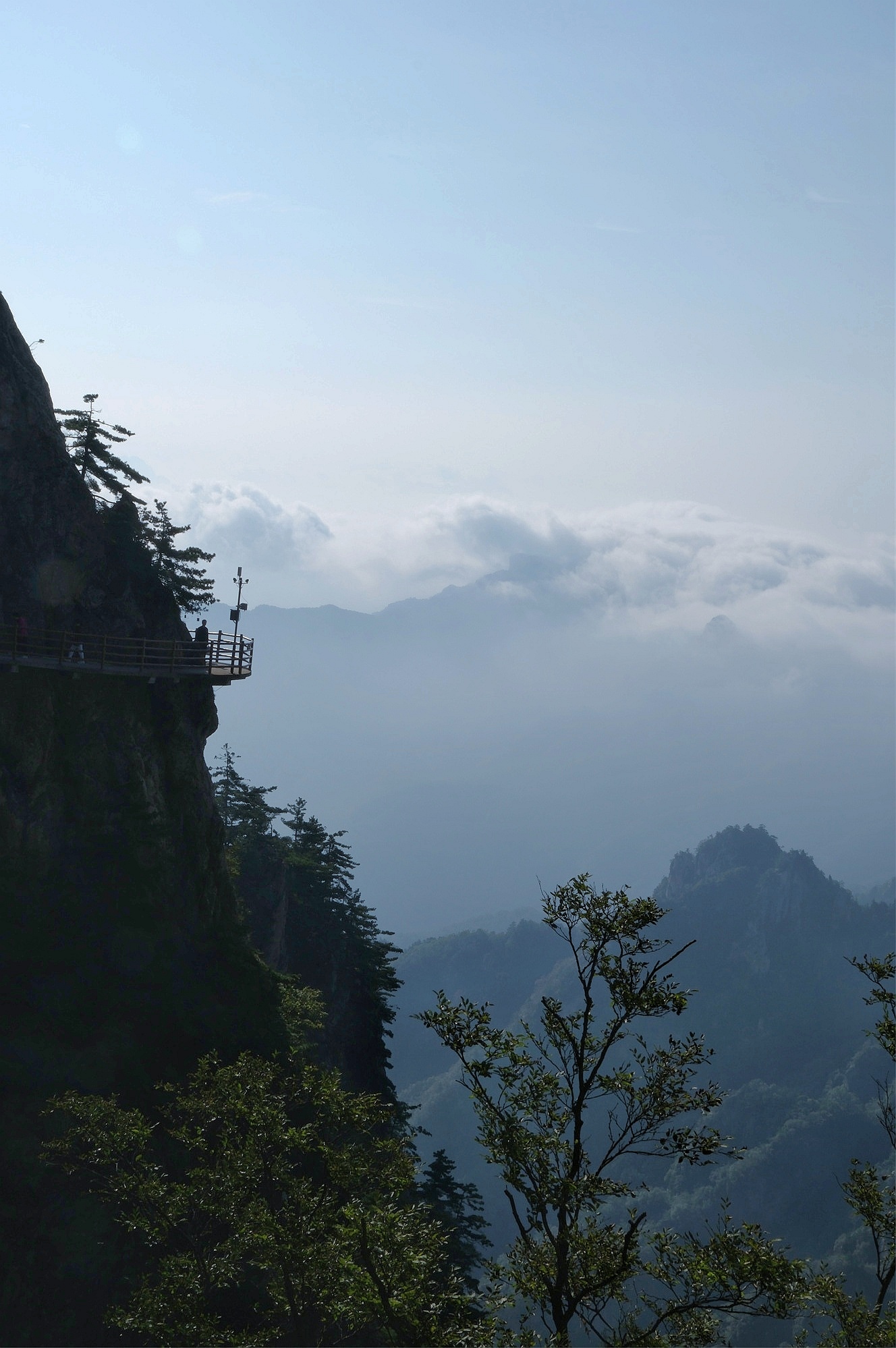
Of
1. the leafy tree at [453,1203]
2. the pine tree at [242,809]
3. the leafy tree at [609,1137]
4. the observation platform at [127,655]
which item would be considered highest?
the observation platform at [127,655]

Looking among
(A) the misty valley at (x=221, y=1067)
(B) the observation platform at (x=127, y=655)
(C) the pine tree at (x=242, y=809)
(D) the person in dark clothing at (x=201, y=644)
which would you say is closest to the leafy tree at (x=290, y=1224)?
Answer: (A) the misty valley at (x=221, y=1067)

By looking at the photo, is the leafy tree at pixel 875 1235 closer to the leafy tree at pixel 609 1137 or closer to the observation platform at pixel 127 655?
the leafy tree at pixel 609 1137

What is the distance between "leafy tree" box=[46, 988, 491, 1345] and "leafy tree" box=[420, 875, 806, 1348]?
6.61 ft

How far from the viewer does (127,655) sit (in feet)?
141

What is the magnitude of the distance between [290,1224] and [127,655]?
28.0 meters

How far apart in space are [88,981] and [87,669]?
1315 centimetres

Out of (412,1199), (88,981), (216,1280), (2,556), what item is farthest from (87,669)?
(412,1199)

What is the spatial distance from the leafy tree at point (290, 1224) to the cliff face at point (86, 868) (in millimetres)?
4757

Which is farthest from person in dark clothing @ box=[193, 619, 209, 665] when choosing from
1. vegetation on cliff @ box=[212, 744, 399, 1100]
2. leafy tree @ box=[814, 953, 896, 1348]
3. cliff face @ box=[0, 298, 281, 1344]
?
leafy tree @ box=[814, 953, 896, 1348]

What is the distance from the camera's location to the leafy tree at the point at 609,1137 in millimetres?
14086

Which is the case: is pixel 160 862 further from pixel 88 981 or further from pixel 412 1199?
pixel 412 1199

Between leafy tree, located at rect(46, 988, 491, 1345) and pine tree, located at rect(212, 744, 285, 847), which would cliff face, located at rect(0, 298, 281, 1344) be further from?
pine tree, located at rect(212, 744, 285, 847)

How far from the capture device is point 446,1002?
52.8 feet

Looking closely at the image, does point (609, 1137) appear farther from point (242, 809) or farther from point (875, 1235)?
point (242, 809)
